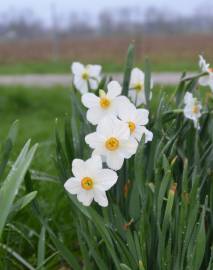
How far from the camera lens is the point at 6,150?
1.38 m

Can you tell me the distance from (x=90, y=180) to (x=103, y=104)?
25cm

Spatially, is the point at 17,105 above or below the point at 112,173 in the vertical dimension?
below

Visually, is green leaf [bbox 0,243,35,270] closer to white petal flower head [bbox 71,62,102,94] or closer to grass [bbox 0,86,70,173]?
white petal flower head [bbox 71,62,102,94]

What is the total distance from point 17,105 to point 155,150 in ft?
15.4

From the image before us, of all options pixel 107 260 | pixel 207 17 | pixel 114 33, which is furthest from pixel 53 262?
pixel 207 17

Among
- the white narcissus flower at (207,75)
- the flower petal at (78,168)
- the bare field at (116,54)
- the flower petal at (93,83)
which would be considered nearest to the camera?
the flower petal at (78,168)

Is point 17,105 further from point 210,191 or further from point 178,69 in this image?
point 178,69

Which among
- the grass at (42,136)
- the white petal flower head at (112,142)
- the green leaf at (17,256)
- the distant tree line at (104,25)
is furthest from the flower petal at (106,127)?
the distant tree line at (104,25)

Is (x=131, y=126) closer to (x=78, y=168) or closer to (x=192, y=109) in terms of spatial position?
(x=78, y=168)

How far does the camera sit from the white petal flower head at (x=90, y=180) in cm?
118

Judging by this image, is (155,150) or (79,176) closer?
(79,176)

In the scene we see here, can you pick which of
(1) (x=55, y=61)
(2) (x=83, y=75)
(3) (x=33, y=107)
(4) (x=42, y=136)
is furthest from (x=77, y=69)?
(1) (x=55, y=61)

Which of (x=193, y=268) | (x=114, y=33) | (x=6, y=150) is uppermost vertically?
(x=6, y=150)

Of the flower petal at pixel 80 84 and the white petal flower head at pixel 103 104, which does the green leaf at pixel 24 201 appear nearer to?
the white petal flower head at pixel 103 104
